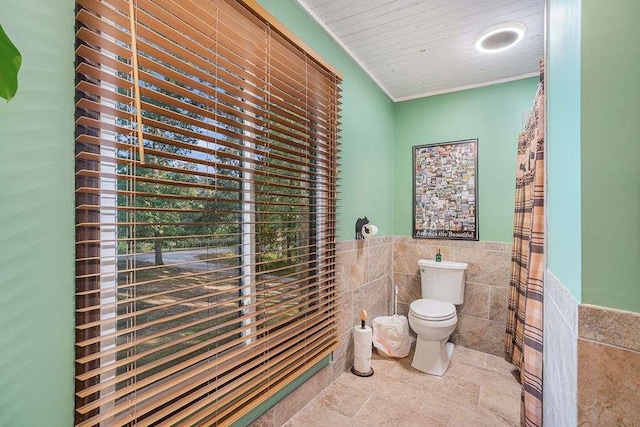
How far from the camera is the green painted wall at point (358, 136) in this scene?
76.5 inches

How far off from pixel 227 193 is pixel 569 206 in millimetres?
1308

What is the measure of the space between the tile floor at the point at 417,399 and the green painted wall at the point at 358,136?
3.62 feet

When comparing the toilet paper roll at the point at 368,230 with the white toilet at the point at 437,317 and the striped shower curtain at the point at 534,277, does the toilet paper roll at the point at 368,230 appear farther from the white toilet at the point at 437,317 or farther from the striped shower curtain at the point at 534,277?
the striped shower curtain at the point at 534,277

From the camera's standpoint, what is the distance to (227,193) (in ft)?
4.71

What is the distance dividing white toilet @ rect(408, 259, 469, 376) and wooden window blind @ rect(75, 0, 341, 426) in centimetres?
92

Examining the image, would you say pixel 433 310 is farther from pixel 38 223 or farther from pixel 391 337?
pixel 38 223

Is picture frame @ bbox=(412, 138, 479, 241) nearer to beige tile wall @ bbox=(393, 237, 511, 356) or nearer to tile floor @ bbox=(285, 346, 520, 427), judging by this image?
beige tile wall @ bbox=(393, 237, 511, 356)

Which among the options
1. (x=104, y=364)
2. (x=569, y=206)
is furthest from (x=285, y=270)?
(x=569, y=206)

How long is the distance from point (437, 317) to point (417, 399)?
602mm

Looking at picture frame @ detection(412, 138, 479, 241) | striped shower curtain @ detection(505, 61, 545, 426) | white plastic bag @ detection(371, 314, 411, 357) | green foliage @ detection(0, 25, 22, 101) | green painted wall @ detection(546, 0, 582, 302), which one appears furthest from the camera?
picture frame @ detection(412, 138, 479, 241)

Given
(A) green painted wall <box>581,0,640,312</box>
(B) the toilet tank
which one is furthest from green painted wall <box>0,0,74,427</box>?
(B) the toilet tank

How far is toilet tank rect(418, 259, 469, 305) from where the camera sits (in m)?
2.79

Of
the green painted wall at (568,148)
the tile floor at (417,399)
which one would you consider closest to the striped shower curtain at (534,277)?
the tile floor at (417,399)

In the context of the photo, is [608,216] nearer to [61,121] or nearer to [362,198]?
[61,121]
